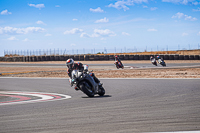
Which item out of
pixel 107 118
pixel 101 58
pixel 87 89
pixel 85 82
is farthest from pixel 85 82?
pixel 101 58

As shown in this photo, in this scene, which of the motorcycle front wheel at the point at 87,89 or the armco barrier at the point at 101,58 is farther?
the armco barrier at the point at 101,58

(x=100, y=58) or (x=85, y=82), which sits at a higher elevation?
(x=100, y=58)

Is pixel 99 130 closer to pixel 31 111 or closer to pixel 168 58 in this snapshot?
pixel 31 111

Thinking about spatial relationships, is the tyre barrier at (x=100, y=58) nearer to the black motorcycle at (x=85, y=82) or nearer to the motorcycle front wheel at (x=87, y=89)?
the black motorcycle at (x=85, y=82)

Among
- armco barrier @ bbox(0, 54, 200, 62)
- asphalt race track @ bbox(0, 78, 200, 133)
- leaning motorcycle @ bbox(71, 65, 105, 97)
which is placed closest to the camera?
asphalt race track @ bbox(0, 78, 200, 133)

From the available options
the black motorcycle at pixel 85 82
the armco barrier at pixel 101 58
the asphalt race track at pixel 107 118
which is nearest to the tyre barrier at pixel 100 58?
the armco barrier at pixel 101 58

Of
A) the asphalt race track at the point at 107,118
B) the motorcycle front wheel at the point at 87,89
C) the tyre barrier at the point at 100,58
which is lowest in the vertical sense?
the asphalt race track at the point at 107,118

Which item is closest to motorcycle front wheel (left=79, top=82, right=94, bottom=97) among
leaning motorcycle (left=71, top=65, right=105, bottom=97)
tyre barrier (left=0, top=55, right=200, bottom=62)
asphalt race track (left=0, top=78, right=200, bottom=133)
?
leaning motorcycle (left=71, top=65, right=105, bottom=97)

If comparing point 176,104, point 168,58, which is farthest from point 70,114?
point 168,58

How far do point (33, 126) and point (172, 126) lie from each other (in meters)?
2.73

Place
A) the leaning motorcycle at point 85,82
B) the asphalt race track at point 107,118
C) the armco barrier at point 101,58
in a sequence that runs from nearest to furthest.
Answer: the asphalt race track at point 107,118
the leaning motorcycle at point 85,82
the armco barrier at point 101,58

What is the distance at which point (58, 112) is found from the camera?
283 inches

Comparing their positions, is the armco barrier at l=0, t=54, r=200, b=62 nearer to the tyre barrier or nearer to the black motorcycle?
the tyre barrier

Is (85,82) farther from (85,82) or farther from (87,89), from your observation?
(87,89)
